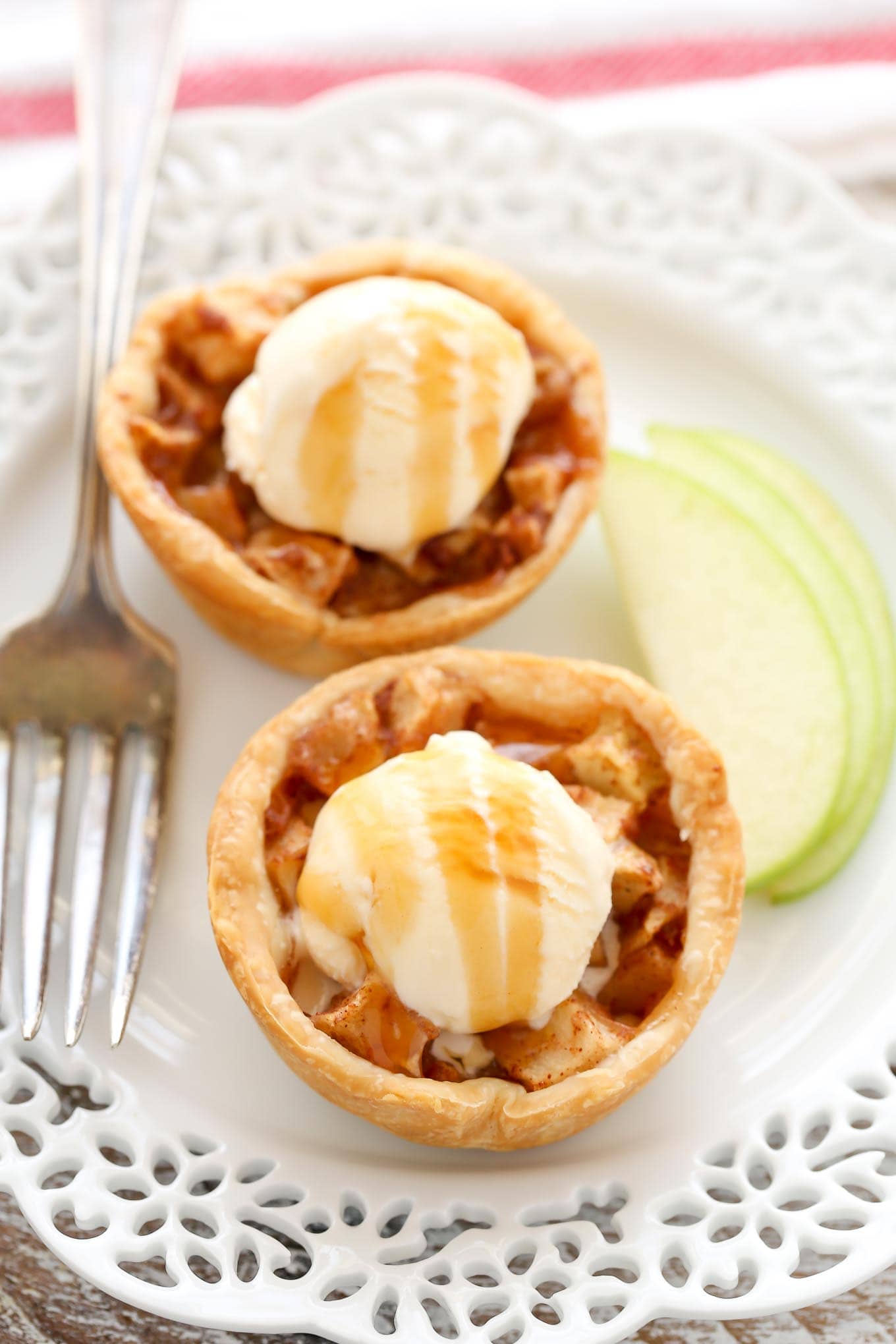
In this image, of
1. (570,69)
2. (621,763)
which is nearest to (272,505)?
(621,763)

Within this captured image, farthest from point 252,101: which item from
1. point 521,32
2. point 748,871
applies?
point 748,871

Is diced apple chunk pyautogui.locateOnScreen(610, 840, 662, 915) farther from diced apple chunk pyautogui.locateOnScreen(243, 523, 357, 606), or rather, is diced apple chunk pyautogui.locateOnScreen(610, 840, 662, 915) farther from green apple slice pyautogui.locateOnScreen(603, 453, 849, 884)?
diced apple chunk pyautogui.locateOnScreen(243, 523, 357, 606)

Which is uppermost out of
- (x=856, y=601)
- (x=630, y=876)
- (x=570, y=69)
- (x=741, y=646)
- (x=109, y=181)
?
(x=570, y=69)

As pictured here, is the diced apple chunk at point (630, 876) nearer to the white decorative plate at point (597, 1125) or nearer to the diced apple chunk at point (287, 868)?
the white decorative plate at point (597, 1125)

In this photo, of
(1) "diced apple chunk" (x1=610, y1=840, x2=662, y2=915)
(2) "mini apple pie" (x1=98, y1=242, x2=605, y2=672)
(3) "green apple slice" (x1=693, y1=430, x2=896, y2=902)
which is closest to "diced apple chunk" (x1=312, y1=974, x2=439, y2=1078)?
(1) "diced apple chunk" (x1=610, y1=840, x2=662, y2=915)

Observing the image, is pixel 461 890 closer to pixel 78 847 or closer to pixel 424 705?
pixel 424 705

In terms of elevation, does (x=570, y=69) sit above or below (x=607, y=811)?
above

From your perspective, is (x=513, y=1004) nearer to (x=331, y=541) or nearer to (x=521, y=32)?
(x=331, y=541)
